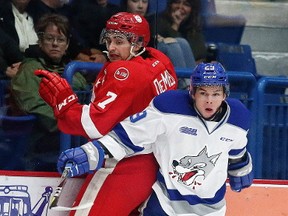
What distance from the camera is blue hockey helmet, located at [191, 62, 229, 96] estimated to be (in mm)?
4920

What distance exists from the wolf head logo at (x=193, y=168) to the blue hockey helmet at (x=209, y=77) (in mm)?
313

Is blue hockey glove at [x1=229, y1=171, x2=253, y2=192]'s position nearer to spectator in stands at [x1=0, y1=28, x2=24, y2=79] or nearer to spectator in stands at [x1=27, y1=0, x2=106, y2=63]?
spectator in stands at [x1=27, y1=0, x2=106, y2=63]

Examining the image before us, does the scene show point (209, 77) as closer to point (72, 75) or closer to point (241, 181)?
point (241, 181)

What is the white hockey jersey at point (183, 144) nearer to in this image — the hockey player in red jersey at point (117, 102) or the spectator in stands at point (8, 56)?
the hockey player in red jersey at point (117, 102)

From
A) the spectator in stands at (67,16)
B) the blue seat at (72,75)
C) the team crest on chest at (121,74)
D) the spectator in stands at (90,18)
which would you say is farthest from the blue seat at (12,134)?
the team crest on chest at (121,74)

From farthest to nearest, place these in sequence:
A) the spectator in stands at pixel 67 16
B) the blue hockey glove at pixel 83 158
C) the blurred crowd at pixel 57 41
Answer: the spectator in stands at pixel 67 16 < the blurred crowd at pixel 57 41 < the blue hockey glove at pixel 83 158

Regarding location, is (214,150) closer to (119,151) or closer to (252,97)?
(119,151)

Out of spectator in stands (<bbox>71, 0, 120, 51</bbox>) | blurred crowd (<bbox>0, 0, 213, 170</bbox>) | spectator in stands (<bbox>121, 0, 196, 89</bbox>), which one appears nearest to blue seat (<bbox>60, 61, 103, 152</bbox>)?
blurred crowd (<bbox>0, 0, 213, 170</bbox>)

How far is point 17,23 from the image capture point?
19.9ft

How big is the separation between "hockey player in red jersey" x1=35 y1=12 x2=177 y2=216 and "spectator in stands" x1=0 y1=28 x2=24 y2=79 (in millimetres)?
820

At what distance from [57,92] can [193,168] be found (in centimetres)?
73

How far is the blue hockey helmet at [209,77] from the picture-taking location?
194 inches

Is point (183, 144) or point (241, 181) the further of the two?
point (241, 181)

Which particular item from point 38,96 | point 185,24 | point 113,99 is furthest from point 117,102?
point 185,24
